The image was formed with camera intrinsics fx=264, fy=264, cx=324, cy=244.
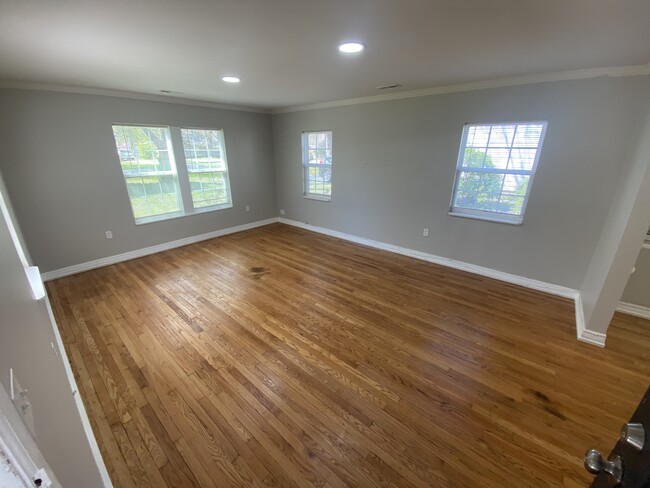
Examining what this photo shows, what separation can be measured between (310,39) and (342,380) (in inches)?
93.5

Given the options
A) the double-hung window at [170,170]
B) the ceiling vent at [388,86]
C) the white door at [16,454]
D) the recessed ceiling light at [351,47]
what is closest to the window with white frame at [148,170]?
the double-hung window at [170,170]

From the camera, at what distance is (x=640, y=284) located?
8.68 ft

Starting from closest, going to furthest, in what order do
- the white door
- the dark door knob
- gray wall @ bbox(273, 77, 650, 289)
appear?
the white door
the dark door knob
gray wall @ bbox(273, 77, 650, 289)

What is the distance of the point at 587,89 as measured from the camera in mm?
2500

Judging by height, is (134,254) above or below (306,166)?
below

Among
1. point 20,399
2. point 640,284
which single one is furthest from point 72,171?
point 640,284

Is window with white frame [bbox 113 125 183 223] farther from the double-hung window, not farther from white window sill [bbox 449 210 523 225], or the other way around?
white window sill [bbox 449 210 523 225]

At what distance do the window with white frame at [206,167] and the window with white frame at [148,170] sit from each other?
284 mm

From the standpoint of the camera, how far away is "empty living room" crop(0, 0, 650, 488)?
138cm

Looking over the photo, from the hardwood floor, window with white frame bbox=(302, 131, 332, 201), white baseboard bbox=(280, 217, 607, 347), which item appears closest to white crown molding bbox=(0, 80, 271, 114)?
window with white frame bbox=(302, 131, 332, 201)

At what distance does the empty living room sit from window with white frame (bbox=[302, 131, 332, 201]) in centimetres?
15

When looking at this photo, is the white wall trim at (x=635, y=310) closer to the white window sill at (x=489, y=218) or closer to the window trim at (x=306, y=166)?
the white window sill at (x=489, y=218)

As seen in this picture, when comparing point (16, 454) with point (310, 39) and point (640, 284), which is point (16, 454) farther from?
point (640, 284)

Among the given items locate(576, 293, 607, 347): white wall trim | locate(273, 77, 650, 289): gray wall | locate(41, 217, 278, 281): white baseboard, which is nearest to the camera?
locate(576, 293, 607, 347): white wall trim
